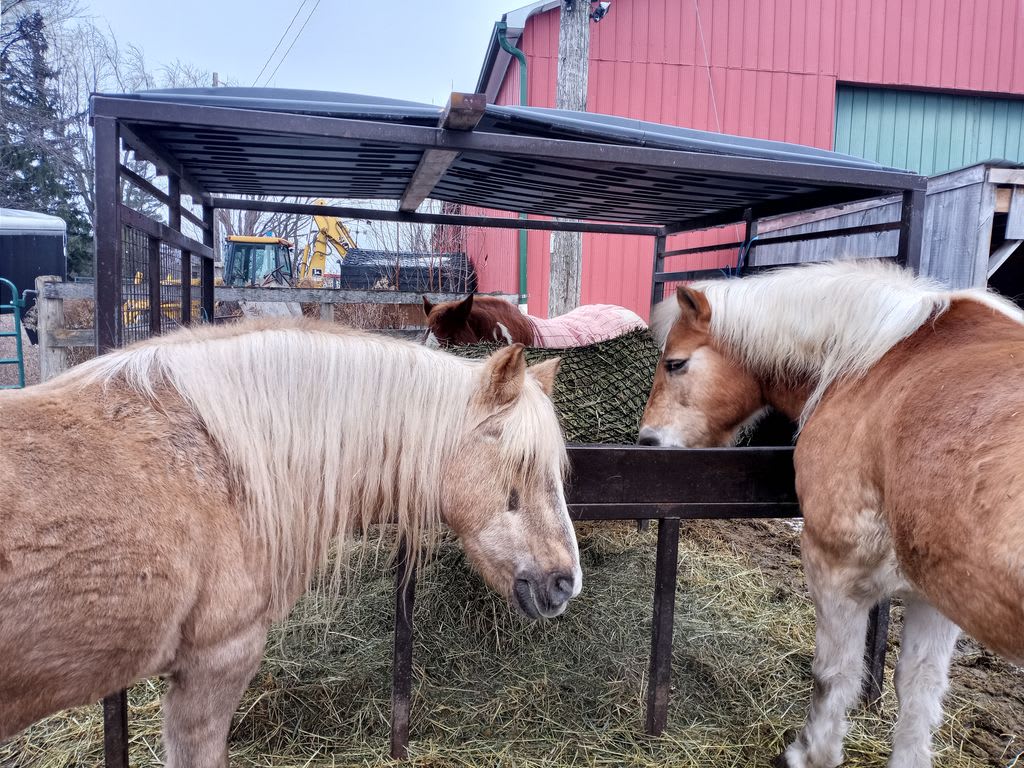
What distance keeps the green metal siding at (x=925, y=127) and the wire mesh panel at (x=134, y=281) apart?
9.54 m

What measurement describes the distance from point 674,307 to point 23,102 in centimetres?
2328

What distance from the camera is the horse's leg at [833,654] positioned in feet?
7.04

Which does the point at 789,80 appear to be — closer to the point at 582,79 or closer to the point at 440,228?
the point at 582,79

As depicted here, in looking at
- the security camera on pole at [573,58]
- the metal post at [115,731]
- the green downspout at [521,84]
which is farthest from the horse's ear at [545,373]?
the green downspout at [521,84]

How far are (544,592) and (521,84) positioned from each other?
25.5 feet

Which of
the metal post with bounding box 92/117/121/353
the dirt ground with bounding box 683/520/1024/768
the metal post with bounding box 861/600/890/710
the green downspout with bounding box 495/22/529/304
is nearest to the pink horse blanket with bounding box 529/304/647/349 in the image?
the green downspout with bounding box 495/22/529/304

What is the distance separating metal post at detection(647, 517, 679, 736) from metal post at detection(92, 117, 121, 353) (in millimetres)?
2045

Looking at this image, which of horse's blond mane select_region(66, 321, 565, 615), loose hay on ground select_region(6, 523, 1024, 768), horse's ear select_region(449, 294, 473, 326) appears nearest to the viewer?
horse's blond mane select_region(66, 321, 565, 615)

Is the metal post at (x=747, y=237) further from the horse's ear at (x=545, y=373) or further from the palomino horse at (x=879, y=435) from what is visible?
the horse's ear at (x=545, y=373)

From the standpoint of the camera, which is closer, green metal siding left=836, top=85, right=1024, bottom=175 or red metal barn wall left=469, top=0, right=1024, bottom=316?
red metal barn wall left=469, top=0, right=1024, bottom=316

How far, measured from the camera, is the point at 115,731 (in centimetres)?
206

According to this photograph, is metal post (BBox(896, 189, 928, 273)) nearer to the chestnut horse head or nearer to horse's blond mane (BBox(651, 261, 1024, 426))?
horse's blond mane (BBox(651, 261, 1024, 426))

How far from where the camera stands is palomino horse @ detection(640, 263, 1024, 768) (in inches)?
59.9

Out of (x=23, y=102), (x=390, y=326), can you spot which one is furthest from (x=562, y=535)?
(x=23, y=102)
